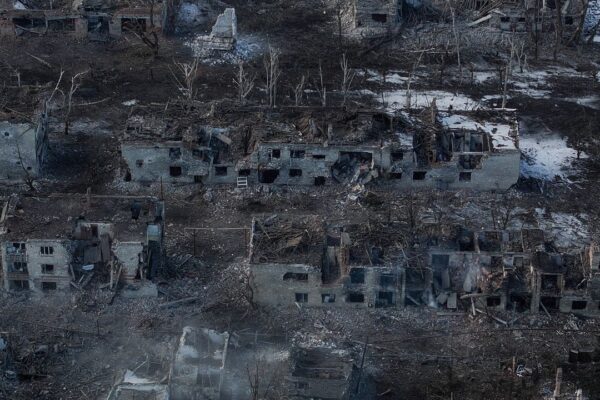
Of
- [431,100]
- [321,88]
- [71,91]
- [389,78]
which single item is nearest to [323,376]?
[71,91]

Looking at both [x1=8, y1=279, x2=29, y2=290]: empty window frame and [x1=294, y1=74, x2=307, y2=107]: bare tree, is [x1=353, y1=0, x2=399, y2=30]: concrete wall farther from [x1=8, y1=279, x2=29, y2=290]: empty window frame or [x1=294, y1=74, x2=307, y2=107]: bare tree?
[x1=8, y1=279, x2=29, y2=290]: empty window frame

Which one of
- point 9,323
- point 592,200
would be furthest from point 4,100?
point 592,200

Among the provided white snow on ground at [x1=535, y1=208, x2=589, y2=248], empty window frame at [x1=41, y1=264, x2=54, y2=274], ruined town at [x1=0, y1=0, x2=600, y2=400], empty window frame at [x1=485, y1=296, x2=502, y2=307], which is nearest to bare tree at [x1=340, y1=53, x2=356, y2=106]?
ruined town at [x1=0, y1=0, x2=600, y2=400]

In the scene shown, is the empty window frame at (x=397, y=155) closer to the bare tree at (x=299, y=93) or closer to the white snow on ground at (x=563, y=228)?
the bare tree at (x=299, y=93)

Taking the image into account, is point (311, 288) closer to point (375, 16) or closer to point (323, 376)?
point (323, 376)

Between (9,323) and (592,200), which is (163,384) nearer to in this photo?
(9,323)

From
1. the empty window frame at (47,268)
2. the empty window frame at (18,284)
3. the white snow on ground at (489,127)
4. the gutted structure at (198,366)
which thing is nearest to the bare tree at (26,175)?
the empty window frame at (18,284)
